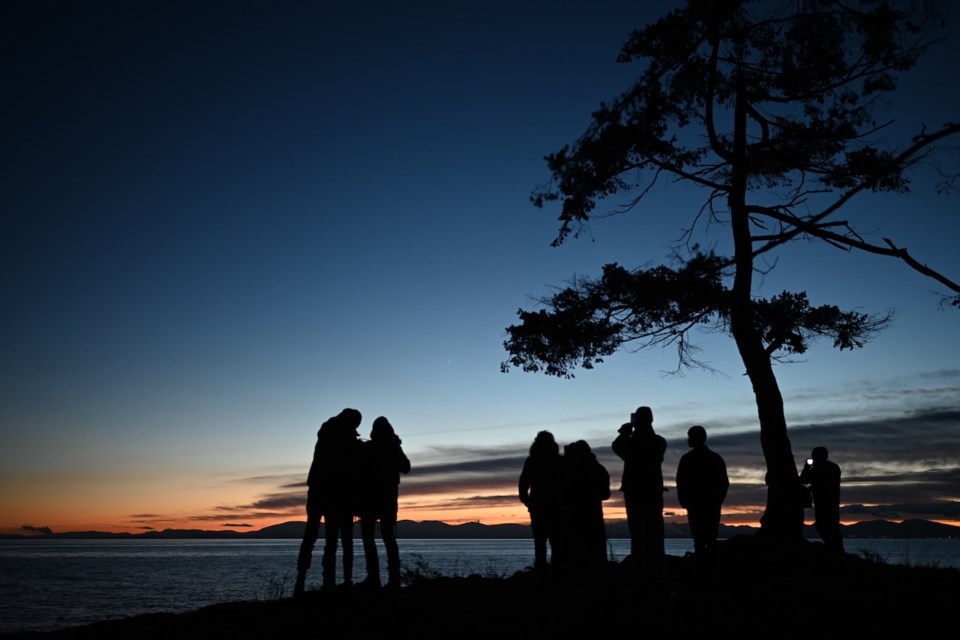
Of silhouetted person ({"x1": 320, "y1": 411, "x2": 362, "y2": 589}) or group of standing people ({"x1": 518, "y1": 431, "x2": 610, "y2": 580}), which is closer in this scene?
silhouetted person ({"x1": 320, "y1": 411, "x2": 362, "y2": 589})

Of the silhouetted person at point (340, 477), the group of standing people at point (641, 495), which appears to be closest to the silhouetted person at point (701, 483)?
the group of standing people at point (641, 495)

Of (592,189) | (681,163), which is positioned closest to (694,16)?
(681,163)

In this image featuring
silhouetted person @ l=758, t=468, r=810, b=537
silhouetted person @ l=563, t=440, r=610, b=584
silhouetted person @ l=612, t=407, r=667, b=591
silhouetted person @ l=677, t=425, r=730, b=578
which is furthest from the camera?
silhouetted person @ l=758, t=468, r=810, b=537

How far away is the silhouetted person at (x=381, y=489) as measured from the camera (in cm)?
793

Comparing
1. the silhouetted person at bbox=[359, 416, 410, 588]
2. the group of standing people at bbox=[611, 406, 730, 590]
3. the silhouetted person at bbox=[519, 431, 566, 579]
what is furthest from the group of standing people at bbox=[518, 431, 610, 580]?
the silhouetted person at bbox=[359, 416, 410, 588]

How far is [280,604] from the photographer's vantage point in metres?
6.77

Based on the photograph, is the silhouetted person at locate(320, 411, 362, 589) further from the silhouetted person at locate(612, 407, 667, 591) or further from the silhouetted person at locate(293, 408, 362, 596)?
the silhouetted person at locate(612, 407, 667, 591)

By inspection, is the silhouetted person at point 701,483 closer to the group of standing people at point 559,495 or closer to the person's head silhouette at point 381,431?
the group of standing people at point 559,495

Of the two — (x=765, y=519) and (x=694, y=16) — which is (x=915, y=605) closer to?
(x=765, y=519)

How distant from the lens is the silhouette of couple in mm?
7875

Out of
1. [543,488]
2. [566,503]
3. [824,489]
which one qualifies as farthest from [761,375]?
[543,488]

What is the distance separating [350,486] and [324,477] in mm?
334

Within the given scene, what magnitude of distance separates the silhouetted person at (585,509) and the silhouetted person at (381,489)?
2.36m

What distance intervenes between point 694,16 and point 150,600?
103ft
